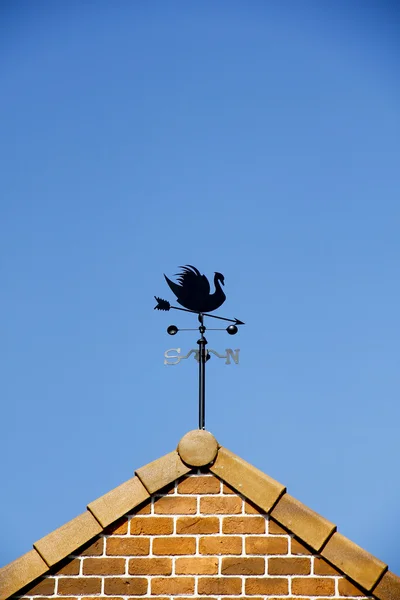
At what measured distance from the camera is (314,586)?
6781mm

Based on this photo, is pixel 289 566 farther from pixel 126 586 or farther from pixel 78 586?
pixel 78 586

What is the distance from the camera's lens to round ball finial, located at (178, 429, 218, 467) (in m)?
7.07

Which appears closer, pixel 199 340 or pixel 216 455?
pixel 216 455

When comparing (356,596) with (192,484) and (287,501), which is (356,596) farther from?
(192,484)

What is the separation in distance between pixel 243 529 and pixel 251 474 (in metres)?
0.36

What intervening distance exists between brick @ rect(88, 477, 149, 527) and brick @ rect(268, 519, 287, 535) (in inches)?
32.5

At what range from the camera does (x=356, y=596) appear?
22.1 ft

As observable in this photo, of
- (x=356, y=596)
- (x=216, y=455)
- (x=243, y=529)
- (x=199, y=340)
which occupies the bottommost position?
(x=356, y=596)

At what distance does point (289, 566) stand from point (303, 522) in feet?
0.96

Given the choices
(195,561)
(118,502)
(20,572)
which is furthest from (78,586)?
(195,561)

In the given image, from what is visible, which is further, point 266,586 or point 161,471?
point 161,471

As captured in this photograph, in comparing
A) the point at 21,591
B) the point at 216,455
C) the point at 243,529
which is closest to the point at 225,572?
the point at 243,529

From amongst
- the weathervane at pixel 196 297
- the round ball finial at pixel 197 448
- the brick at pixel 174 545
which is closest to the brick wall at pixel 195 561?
the brick at pixel 174 545

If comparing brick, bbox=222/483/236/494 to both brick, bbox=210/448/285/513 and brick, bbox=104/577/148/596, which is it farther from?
brick, bbox=104/577/148/596
